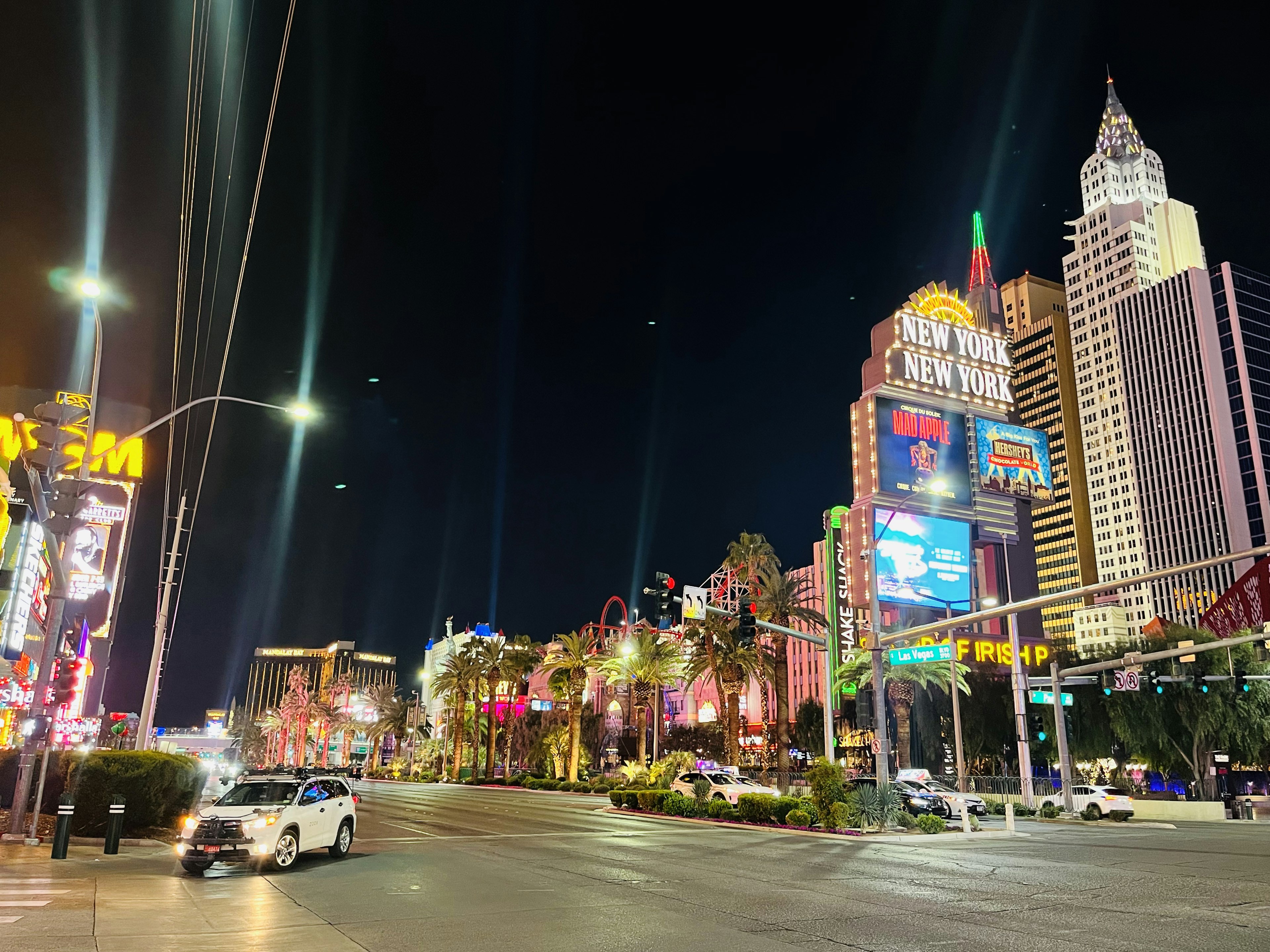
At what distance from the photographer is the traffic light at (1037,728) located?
3369cm

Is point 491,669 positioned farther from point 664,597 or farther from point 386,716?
point 664,597

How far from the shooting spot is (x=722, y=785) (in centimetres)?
3656

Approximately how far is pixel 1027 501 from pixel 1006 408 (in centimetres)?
859

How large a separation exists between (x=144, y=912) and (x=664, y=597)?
1520 cm

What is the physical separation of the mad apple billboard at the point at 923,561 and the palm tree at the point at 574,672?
22272 mm

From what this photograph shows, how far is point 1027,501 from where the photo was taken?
8100 centimetres

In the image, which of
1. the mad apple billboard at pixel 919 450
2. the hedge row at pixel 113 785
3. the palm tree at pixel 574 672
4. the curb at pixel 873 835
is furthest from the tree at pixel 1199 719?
the hedge row at pixel 113 785

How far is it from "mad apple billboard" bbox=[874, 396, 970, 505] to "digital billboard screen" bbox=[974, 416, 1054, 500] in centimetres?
194

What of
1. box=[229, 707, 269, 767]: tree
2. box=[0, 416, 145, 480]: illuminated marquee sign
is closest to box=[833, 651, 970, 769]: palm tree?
box=[0, 416, 145, 480]: illuminated marquee sign

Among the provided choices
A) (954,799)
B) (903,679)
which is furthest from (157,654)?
(903,679)

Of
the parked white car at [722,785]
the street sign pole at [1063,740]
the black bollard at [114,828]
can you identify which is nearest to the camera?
the black bollard at [114,828]

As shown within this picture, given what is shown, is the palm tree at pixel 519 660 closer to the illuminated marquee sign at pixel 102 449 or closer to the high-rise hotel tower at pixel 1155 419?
the illuminated marquee sign at pixel 102 449

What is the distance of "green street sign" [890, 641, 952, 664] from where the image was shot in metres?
28.1

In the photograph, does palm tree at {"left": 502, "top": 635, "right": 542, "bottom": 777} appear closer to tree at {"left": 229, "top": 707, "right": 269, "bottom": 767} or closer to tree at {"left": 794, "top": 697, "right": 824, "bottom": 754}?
tree at {"left": 794, "top": 697, "right": 824, "bottom": 754}
